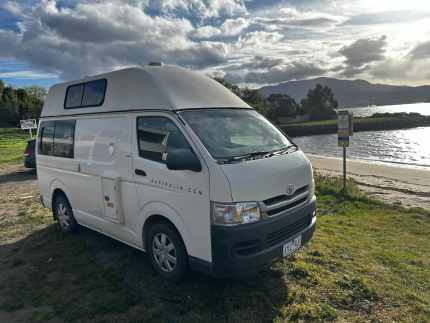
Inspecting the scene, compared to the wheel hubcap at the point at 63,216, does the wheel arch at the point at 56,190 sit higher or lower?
higher

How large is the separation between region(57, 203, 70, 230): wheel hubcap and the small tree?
10067 cm

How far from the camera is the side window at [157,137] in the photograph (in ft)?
12.6

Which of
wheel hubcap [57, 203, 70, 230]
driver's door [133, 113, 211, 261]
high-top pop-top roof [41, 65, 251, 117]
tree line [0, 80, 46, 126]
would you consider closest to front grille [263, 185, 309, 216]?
driver's door [133, 113, 211, 261]

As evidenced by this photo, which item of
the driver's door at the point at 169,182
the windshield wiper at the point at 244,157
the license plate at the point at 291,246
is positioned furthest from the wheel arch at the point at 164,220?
the license plate at the point at 291,246

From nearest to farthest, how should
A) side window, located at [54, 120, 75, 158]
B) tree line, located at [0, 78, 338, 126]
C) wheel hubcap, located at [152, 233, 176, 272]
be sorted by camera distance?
wheel hubcap, located at [152, 233, 176, 272], side window, located at [54, 120, 75, 158], tree line, located at [0, 78, 338, 126]

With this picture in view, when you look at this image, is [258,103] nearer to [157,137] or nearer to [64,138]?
[64,138]

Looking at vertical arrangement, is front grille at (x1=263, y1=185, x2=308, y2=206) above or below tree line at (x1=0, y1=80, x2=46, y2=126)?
below

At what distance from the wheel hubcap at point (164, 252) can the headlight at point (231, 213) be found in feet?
2.96

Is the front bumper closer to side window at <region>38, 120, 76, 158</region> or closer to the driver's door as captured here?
the driver's door

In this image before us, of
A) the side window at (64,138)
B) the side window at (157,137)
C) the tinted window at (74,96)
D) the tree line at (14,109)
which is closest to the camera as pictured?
the side window at (157,137)

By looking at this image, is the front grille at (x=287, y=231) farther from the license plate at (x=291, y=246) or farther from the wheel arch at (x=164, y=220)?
the wheel arch at (x=164, y=220)

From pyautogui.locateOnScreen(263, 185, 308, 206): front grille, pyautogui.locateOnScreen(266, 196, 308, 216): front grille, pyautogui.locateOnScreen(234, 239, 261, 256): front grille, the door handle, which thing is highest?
the door handle

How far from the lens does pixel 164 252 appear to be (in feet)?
13.4

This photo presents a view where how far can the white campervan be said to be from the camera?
3404 mm
